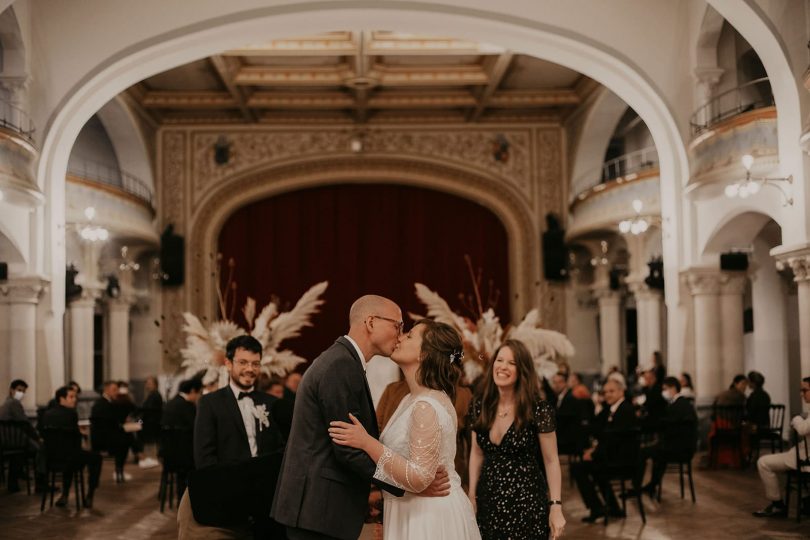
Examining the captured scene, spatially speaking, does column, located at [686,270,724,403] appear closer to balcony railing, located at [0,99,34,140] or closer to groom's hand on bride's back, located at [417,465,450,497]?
balcony railing, located at [0,99,34,140]

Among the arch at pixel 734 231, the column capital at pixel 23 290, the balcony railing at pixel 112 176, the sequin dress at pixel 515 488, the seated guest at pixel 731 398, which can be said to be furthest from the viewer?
the balcony railing at pixel 112 176

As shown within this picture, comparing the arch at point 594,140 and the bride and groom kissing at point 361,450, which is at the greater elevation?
the arch at point 594,140

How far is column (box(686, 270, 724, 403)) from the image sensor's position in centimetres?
1293

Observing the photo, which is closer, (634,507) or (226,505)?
(226,505)

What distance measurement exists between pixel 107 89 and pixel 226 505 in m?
9.02

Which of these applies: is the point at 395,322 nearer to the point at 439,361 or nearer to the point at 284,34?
the point at 439,361

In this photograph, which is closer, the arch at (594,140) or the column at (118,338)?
the arch at (594,140)

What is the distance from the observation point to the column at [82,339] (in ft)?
58.3

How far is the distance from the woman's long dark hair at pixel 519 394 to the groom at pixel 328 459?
1.24 m

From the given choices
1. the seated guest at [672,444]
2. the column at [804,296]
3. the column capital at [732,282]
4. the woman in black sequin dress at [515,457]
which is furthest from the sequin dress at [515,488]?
the column capital at [732,282]

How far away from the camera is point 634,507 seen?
9750 mm

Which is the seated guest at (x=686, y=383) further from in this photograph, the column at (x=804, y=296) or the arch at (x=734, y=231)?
the column at (x=804, y=296)

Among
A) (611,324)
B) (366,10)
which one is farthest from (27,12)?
(611,324)

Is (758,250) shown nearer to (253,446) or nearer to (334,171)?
(334,171)
